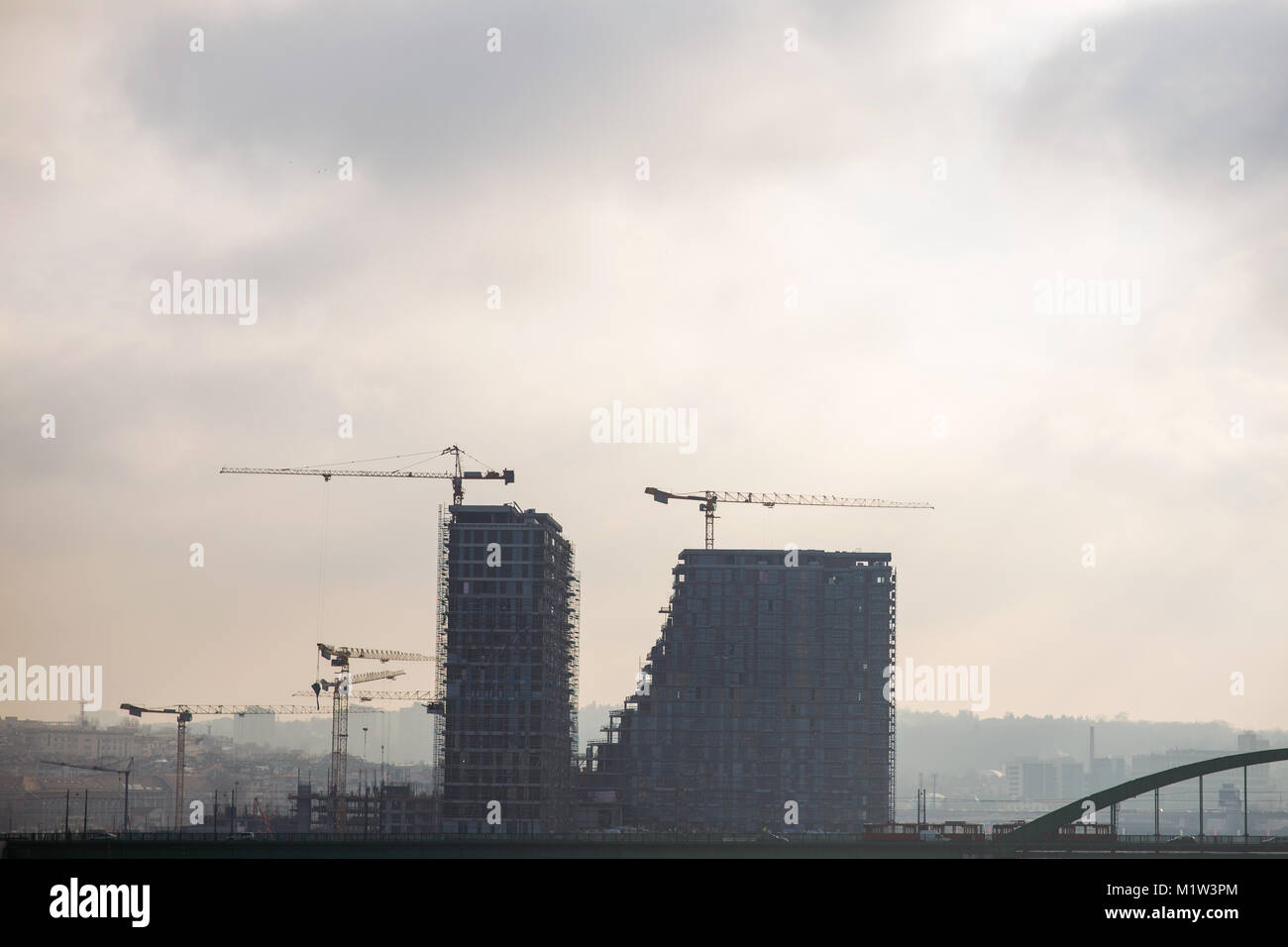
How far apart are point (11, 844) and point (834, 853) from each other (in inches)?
3216
